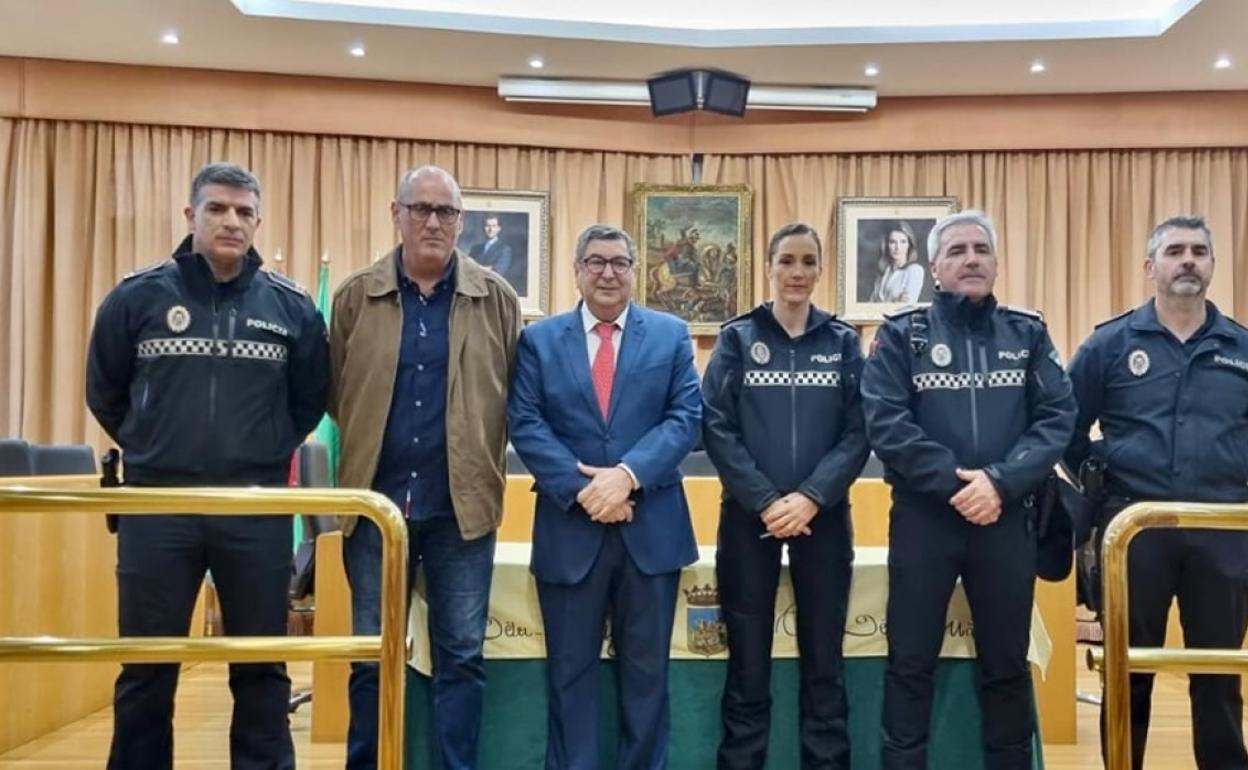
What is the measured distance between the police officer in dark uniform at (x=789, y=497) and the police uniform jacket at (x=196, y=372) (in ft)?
3.96

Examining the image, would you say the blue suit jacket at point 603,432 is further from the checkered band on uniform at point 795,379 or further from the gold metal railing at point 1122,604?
the gold metal railing at point 1122,604

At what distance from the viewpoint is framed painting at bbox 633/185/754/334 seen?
7.93 metres

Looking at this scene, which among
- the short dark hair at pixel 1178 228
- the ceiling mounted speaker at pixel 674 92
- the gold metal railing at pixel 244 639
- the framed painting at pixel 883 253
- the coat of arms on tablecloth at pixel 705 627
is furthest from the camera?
the framed painting at pixel 883 253

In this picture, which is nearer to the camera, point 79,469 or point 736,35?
point 79,469

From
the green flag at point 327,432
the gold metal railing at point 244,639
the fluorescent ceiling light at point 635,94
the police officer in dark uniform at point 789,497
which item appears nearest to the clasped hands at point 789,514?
the police officer in dark uniform at point 789,497

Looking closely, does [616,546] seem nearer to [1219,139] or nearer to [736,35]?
[736,35]

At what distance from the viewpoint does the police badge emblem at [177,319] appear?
8.27 feet

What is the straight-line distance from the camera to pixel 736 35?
6.66 meters

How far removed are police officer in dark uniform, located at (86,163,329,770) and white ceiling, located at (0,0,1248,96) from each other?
14.0 ft

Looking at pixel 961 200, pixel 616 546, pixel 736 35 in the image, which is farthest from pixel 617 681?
pixel 961 200

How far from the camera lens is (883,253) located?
791 cm

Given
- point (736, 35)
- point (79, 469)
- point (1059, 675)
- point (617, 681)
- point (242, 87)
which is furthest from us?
point (242, 87)

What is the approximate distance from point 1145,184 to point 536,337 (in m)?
6.89

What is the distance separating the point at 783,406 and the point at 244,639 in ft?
5.12
